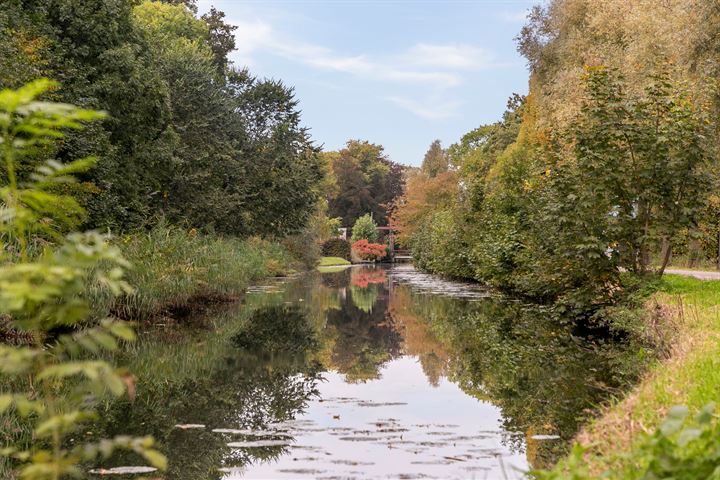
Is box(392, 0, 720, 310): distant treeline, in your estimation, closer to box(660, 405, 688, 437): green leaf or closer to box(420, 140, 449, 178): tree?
box(660, 405, 688, 437): green leaf

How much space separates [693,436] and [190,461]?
4.28 meters

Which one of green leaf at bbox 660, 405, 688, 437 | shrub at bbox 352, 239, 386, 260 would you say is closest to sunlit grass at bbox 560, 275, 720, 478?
green leaf at bbox 660, 405, 688, 437

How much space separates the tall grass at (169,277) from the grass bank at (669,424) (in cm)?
918

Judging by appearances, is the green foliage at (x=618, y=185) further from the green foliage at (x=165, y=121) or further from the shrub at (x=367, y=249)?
the shrub at (x=367, y=249)

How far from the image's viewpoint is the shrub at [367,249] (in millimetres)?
66188

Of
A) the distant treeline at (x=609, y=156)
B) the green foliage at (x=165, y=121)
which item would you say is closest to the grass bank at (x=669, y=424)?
the distant treeline at (x=609, y=156)

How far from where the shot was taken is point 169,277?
15133 millimetres

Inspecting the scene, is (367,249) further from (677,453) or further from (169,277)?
(677,453)

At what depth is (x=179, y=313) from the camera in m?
16.7

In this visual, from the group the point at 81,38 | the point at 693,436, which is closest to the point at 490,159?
the point at 81,38

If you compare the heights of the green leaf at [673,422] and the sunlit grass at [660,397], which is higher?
the green leaf at [673,422]

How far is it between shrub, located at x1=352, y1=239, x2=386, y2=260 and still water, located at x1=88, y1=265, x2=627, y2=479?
49.4 metres

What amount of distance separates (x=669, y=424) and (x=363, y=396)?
6.21 m

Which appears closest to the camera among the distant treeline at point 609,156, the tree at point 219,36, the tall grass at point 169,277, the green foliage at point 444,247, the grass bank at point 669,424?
the grass bank at point 669,424
